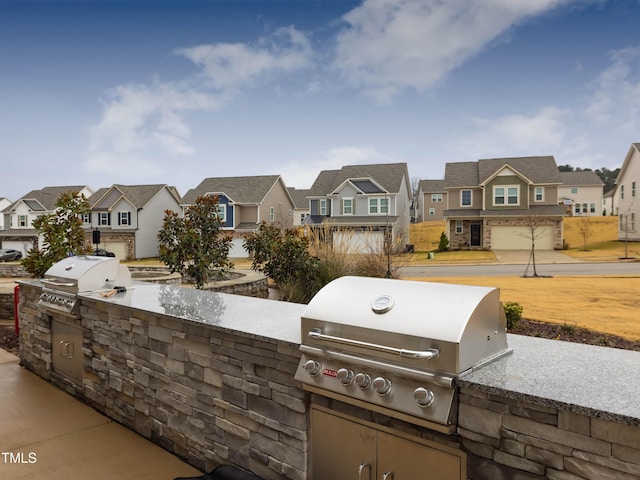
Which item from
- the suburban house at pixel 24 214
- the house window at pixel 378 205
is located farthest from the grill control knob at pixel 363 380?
the suburban house at pixel 24 214

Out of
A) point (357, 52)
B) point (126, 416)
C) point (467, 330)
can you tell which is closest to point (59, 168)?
point (357, 52)

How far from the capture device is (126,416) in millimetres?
3637

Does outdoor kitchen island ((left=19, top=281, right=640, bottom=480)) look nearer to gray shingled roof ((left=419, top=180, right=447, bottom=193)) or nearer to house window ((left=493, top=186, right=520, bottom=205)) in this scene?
house window ((left=493, top=186, right=520, bottom=205))

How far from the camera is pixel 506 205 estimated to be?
24766mm

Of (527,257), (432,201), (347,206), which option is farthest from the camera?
(432,201)

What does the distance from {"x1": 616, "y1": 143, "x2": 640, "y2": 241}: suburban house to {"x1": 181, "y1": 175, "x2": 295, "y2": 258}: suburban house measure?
19031 mm

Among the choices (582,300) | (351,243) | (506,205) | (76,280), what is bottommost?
(582,300)

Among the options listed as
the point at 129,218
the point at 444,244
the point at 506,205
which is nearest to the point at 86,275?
the point at 444,244

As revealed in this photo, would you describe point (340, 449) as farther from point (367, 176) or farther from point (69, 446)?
point (367, 176)

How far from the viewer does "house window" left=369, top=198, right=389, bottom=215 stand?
24.3m

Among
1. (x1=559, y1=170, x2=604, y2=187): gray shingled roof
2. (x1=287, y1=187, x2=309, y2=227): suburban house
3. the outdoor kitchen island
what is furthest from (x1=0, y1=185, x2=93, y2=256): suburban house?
(x1=559, y1=170, x2=604, y2=187): gray shingled roof

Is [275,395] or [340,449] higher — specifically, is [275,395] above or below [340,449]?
above

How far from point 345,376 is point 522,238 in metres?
24.0

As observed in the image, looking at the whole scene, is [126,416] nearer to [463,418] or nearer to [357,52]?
[463,418]
